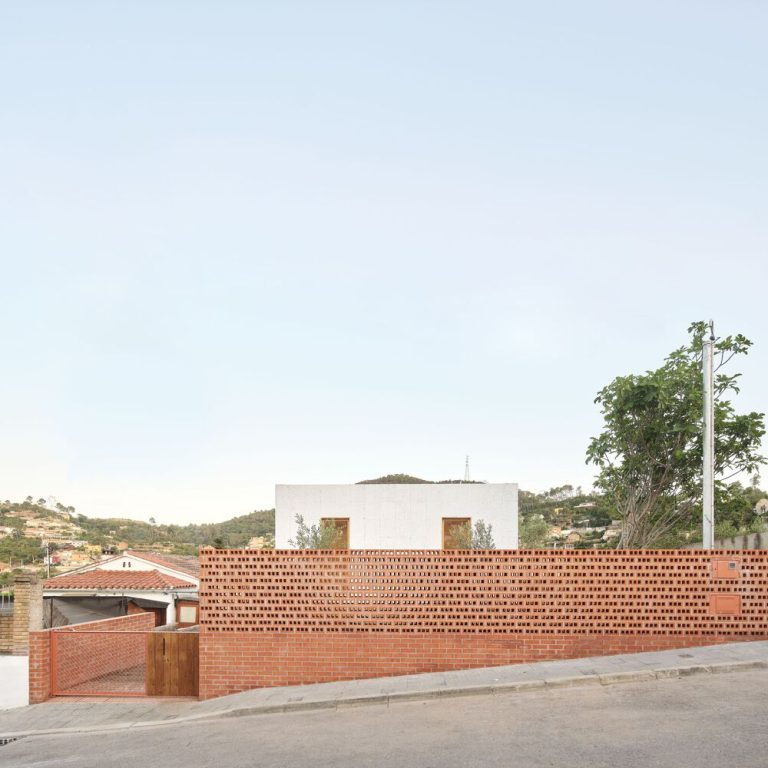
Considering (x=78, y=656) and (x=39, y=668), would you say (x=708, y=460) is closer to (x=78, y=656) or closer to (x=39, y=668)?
(x=78, y=656)

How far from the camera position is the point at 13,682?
1605 cm

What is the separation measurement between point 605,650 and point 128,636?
9.31 m

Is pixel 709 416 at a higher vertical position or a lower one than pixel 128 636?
higher

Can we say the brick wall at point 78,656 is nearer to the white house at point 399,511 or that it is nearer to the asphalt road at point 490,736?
the asphalt road at point 490,736

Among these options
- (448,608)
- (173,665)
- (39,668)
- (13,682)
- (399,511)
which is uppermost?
(399,511)

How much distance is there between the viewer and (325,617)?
1360 centimetres

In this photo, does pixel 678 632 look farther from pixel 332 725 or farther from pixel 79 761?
pixel 79 761

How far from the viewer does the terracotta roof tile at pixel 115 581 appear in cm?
2802

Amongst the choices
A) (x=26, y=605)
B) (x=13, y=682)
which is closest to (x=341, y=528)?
(x=26, y=605)

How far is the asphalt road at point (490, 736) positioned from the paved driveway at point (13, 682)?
311 centimetres

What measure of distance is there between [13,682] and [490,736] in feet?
36.8

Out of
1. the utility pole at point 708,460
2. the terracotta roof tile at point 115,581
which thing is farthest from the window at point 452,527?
the terracotta roof tile at point 115,581

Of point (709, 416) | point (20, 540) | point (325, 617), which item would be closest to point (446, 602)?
point (325, 617)

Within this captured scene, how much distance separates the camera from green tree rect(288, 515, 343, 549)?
23.1 meters
